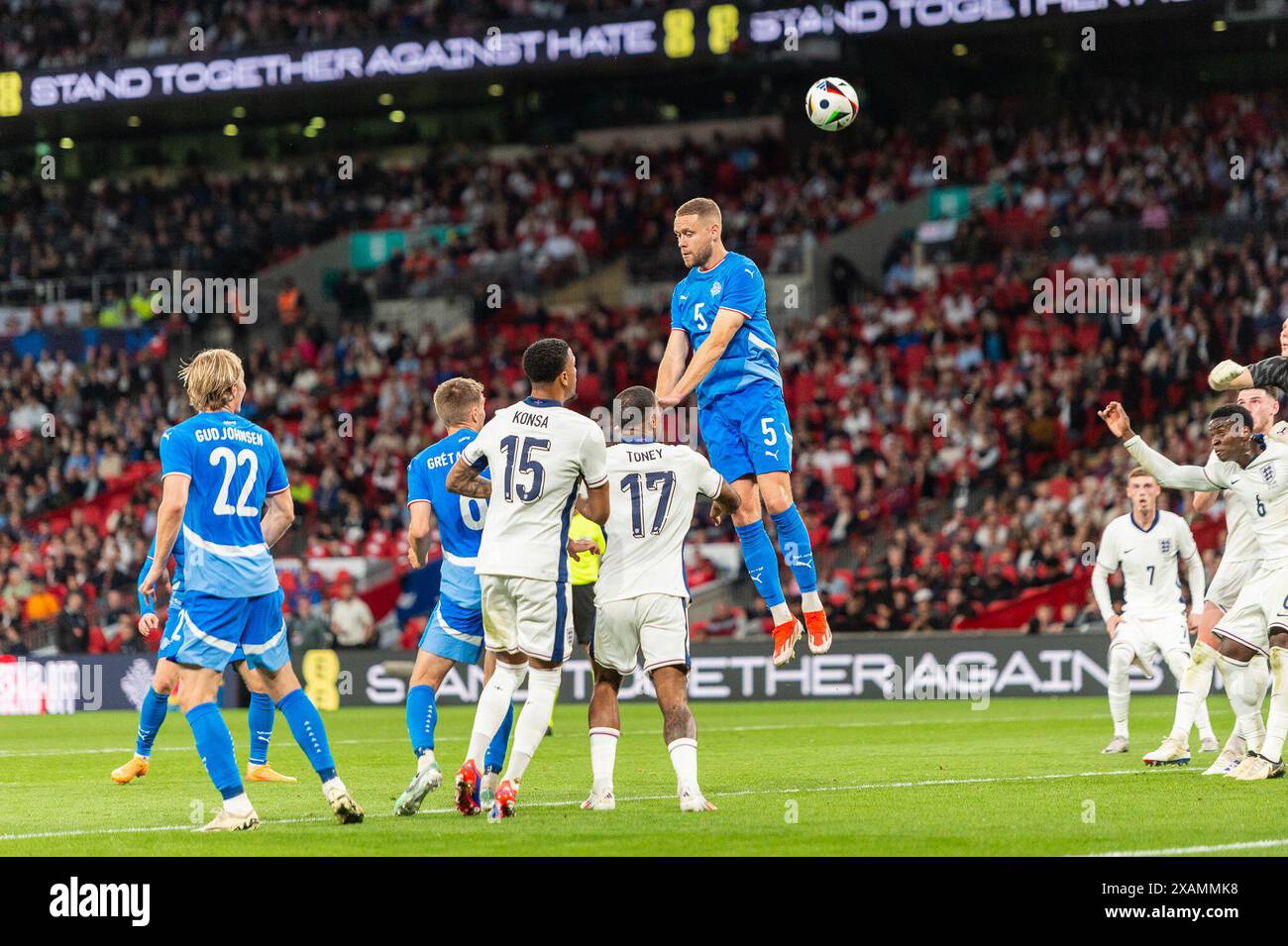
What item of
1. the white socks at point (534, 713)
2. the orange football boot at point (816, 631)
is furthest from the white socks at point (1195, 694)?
the white socks at point (534, 713)

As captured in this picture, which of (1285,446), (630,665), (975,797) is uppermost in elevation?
(1285,446)

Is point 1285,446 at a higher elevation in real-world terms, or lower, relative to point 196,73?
lower

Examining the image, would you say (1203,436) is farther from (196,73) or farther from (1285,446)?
(196,73)

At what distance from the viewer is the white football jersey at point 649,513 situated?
9.48m

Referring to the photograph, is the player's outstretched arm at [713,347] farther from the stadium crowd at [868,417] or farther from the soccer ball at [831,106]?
the stadium crowd at [868,417]

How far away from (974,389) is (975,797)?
18.1 m

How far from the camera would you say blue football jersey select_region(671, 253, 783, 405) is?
10703 millimetres

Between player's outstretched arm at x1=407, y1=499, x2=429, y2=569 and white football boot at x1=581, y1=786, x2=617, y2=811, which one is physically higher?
player's outstretched arm at x1=407, y1=499, x2=429, y2=569

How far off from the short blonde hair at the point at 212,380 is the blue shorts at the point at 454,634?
2.18 m

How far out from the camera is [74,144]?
1652 inches

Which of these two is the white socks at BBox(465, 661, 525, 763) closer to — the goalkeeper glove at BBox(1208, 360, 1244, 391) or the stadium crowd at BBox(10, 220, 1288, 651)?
the goalkeeper glove at BBox(1208, 360, 1244, 391)

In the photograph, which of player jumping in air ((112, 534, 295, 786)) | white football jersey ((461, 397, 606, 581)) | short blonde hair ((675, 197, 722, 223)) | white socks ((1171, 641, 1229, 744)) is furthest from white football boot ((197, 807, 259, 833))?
white socks ((1171, 641, 1229, 744))

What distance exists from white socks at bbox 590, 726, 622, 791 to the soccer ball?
16.4ft
